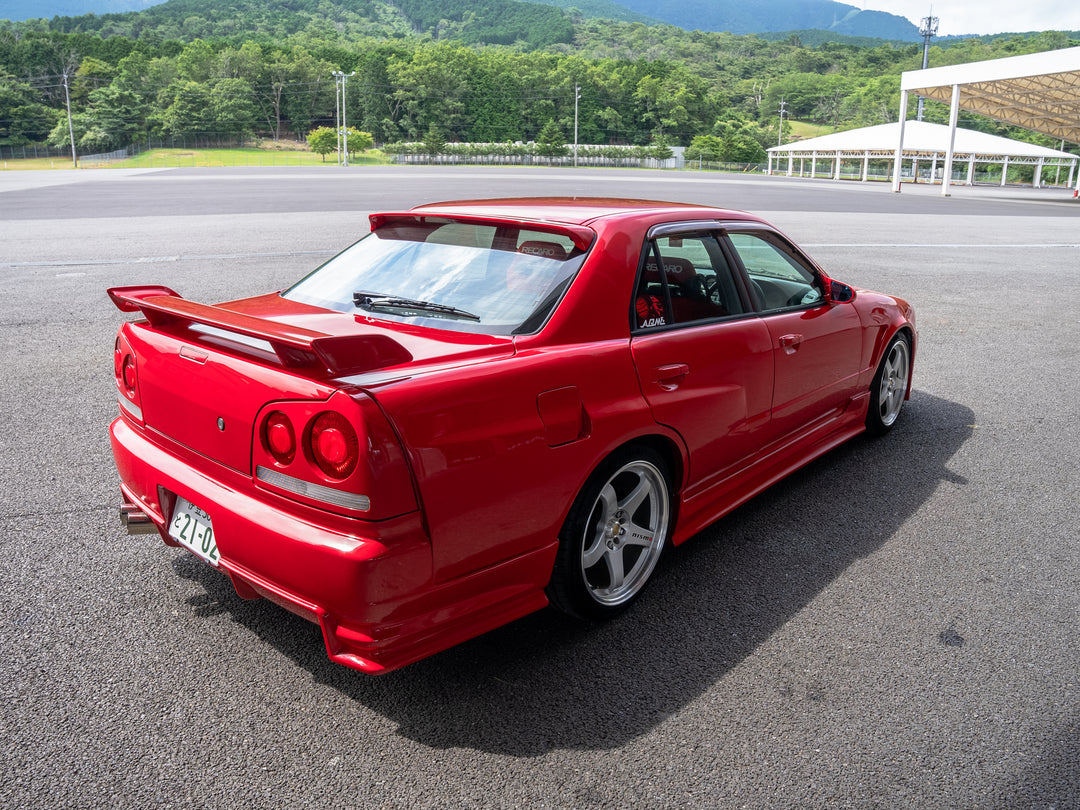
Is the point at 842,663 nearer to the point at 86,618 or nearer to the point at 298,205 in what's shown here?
the point at 86,618

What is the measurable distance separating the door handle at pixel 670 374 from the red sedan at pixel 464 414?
0.01 meters

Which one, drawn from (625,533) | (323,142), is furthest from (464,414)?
(323,142)

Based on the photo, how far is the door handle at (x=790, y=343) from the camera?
3.57 meters

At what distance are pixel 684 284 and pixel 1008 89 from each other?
1983 inches

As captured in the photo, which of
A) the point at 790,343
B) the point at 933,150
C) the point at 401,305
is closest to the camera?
the point at 401,305

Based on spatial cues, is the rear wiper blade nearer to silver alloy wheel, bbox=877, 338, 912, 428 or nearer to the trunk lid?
the trunk lid

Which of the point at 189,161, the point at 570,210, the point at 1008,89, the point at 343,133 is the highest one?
the point at 1008,89

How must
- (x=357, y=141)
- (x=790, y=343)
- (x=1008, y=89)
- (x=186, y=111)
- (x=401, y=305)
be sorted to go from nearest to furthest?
(x=401, y=305) < (x=790, y=343) < (x=1008, y=89) < (x=357, y=141) < (x=186, y=111)

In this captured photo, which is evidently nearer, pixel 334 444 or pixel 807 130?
pixel 334 444

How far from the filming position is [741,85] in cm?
15525

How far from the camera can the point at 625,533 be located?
2.90 metres

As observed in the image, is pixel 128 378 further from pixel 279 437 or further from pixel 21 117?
pixel 21 117

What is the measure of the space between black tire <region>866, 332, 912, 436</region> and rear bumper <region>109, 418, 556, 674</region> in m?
3.01

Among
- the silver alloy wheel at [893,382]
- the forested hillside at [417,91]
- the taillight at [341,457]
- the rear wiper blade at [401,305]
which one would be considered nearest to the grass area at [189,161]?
the forested hillside at [417,91]
